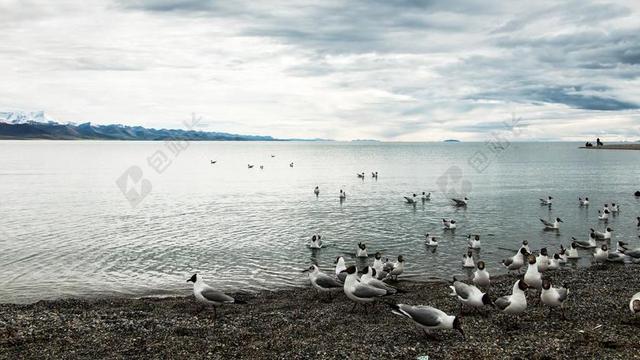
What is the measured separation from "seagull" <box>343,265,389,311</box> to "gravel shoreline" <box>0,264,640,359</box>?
0.63 meters

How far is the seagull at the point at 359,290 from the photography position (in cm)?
1858

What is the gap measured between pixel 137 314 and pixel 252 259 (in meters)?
12.2

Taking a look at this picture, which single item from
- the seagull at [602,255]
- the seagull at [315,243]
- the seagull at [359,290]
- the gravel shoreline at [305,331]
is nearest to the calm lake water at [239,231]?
the seagull at [315,243]

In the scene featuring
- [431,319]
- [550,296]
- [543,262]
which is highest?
[550,296]

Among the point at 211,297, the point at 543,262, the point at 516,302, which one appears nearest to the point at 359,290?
the point at 516,302

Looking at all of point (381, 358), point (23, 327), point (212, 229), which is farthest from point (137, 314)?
point (212, 229)

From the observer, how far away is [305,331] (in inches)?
664

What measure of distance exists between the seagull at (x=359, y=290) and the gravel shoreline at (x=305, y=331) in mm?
632

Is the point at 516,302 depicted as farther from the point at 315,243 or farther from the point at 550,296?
the point at 315,243

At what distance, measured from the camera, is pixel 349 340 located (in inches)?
618

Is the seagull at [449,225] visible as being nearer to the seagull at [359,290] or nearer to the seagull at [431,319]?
the seagull at [359,290]

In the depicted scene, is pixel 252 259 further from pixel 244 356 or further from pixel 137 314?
pixel 244 356

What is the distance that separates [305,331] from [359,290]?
9.01 feet

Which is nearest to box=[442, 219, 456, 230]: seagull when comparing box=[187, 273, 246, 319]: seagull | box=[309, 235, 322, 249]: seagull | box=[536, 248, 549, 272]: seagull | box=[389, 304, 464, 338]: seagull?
box=[309, 235, 322, 249]: seagull
